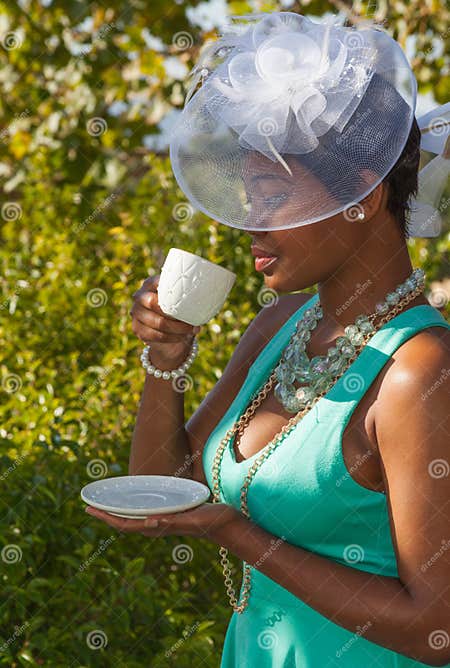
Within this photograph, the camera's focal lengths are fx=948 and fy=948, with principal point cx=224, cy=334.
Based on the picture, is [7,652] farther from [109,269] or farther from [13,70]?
[13,70]

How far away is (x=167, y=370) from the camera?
1.79 meters

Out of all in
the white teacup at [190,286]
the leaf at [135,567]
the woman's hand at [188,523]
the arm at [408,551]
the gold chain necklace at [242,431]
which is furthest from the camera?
the leaf at [135,567]

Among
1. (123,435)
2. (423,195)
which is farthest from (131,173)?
(423,195)

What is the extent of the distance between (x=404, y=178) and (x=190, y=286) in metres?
0.43

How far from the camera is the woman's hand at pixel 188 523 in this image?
1.38 metres

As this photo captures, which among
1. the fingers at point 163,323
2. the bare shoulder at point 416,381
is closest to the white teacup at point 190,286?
the fingers at point 163,323

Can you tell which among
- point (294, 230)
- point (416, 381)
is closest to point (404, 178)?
point (294, 230)

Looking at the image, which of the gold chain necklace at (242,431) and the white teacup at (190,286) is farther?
the white teacup at (190,286)

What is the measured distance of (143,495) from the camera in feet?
5.12

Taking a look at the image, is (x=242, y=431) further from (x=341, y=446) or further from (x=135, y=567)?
(x=135, y=567)

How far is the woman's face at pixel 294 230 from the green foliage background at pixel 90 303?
3.49 ft

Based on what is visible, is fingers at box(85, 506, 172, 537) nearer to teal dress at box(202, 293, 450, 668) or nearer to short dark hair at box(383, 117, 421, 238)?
teal dress at box(202, 293, 450, 668)

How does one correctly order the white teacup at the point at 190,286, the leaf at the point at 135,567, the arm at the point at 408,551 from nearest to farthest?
1. the arm at the point at 408,551
2. the white teacup at the point at 190,286
3. the leaf at the point at 135,567

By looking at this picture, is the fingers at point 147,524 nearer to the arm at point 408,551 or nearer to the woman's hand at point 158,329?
the arm at point 408,551
